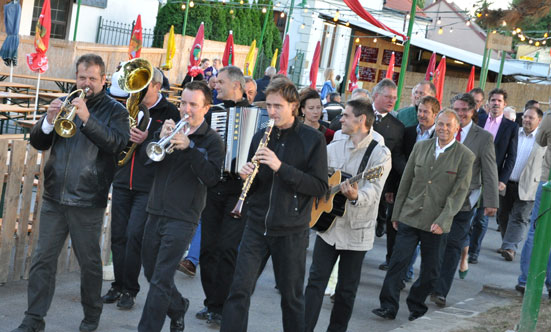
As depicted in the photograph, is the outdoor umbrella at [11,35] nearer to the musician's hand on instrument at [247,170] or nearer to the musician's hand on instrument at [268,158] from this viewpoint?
the musician's hand on instrument at [247,170]

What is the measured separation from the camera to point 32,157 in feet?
23.4

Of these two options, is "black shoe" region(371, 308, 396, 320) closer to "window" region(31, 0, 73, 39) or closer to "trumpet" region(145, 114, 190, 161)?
"trumpet" region(145, 114, 190, 161)

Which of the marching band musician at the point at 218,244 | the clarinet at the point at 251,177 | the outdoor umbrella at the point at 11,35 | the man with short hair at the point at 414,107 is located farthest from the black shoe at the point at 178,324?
the outdoor umbrella at the point at 11,35

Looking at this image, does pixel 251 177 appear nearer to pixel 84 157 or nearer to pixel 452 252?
pixel 84 157

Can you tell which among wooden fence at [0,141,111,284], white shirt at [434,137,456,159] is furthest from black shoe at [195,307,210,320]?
white shirt at [434,137,456,159]

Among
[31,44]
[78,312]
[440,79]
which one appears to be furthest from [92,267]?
Answer: [31,44]

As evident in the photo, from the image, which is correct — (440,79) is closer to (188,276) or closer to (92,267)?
(188,276)

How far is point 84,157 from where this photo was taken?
5.89m

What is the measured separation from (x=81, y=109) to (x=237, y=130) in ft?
4.20

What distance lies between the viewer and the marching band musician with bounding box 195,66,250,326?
6871mm

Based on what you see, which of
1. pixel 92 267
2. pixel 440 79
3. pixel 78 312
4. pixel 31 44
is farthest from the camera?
pixel 31 44

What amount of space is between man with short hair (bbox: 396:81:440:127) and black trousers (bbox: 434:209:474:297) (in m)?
1.55

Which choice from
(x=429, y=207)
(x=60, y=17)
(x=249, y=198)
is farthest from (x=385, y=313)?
(x=60, y=17)

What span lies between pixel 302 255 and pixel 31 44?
804 inches
